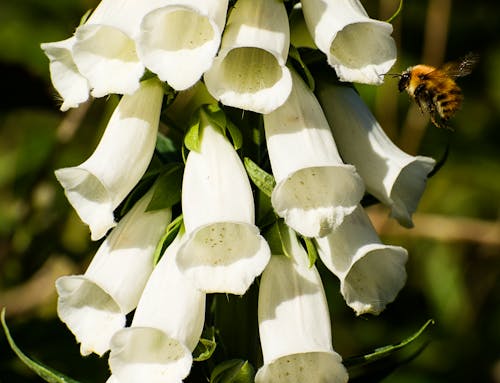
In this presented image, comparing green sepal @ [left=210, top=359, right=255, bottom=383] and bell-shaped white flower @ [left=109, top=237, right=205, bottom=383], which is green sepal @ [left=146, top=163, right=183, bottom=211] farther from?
green sepal @ [left=210, top=359, right=255, bottom=383]

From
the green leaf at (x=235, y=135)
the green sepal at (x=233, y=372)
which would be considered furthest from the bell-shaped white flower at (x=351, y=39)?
the green sepal at (x=233, y=372)

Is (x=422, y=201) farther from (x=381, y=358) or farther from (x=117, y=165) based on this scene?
(x=117, y=165)

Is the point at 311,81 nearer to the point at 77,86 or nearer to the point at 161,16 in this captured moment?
the point at 161,16

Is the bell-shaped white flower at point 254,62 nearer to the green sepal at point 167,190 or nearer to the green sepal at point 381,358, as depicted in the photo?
the green sepal at point 167,190

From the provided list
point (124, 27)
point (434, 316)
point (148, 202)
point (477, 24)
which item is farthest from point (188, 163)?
point (477, 24)

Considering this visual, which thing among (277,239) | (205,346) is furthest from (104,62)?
(205,346)
